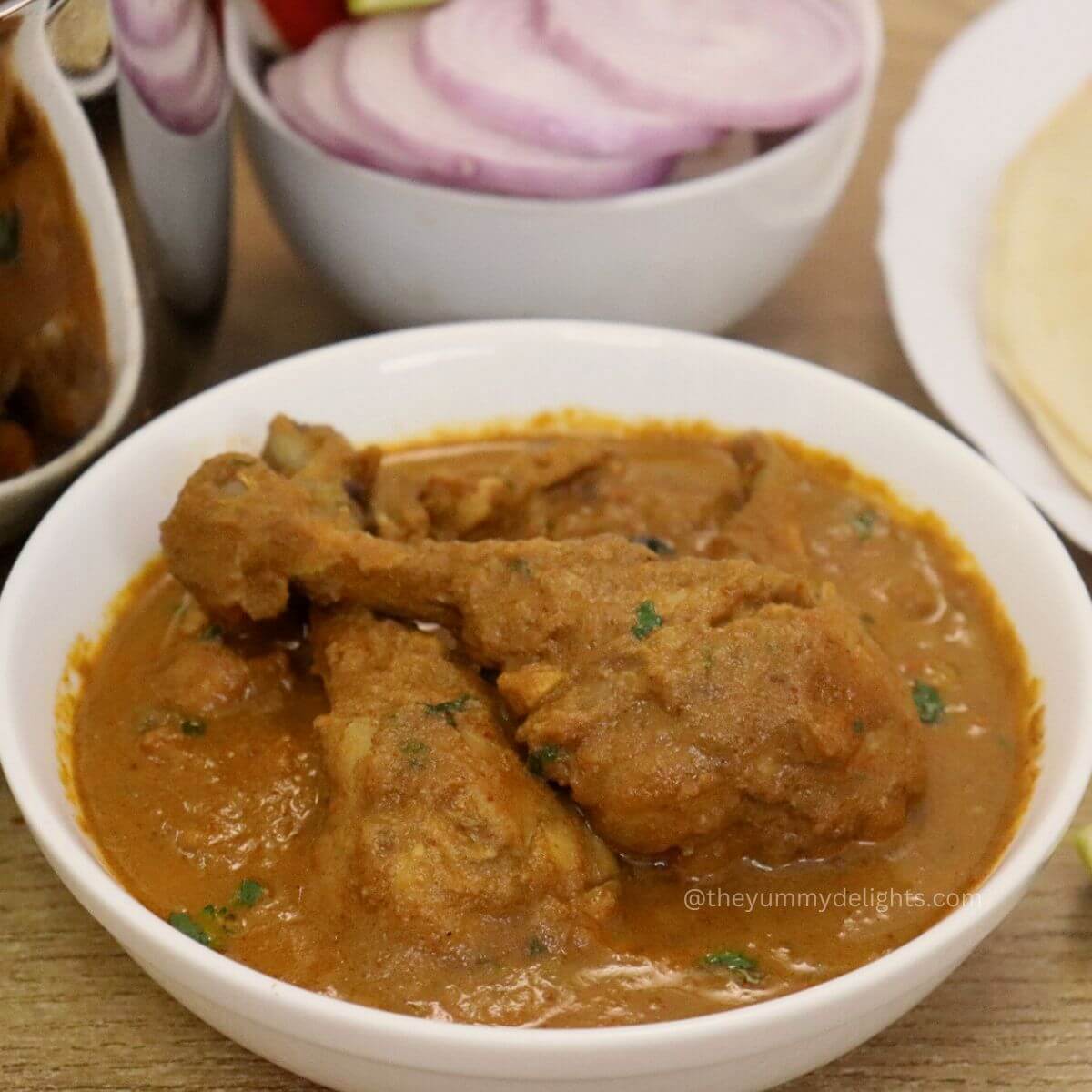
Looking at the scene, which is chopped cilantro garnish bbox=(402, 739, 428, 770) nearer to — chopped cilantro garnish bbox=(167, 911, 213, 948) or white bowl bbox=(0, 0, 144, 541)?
chopped cilantro garnish bbox=(167, 911, 213, 948)

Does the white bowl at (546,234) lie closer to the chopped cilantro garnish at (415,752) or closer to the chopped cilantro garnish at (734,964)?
the chopped cilantro garnish at (415,752)

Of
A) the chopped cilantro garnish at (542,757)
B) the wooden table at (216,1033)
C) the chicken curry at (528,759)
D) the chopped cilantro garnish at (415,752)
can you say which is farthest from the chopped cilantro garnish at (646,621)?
the wooden table at (216,1033)

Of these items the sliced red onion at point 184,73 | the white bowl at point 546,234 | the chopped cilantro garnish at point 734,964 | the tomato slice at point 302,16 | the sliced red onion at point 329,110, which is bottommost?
the chopped cilantro garnish at point 734,964

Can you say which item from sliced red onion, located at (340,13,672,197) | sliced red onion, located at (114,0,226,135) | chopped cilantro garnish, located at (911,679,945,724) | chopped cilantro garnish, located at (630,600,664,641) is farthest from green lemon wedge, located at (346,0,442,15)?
chopped cilantro garnish, located at (911,679,945,724)

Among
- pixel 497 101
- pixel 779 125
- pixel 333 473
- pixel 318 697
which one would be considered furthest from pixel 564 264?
pixel 318 697

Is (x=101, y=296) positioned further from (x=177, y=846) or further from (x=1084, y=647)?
(x=1084, y=647)

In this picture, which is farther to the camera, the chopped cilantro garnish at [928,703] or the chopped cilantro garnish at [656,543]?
the chopped cilantro garnish at [656,543]

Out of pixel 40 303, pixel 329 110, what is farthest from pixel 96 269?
pixel 329 110
